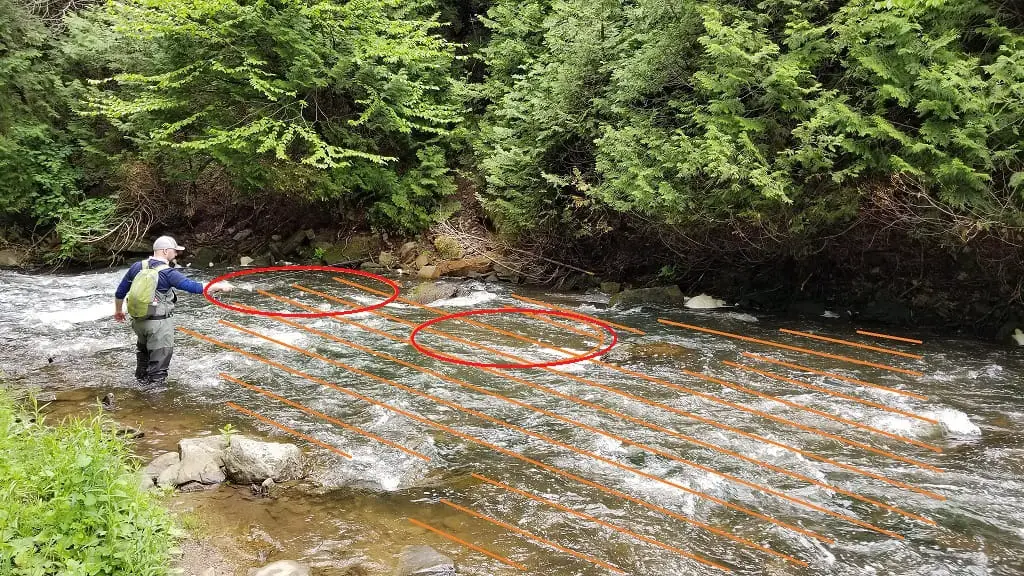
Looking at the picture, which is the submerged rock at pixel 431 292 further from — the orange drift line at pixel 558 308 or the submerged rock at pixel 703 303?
the submerged rock at pixel 703 303

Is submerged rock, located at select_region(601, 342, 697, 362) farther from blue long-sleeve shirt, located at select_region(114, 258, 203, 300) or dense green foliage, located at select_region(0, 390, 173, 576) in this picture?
dense green foliage, located at select_region(0, 390, 173, 576)

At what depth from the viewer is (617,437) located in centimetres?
670

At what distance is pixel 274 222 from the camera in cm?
1808

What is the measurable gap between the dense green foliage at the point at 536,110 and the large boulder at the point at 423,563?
23.5 ft

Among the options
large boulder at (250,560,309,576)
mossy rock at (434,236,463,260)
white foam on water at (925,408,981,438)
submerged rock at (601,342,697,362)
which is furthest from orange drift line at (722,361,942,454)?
mossy rock at (434,236,463,260)

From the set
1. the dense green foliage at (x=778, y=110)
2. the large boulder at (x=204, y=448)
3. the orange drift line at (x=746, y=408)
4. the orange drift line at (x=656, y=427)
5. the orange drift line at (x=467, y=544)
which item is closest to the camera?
the orange drift line at (x=467, y=544)

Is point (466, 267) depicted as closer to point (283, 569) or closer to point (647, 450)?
point (647, 450)

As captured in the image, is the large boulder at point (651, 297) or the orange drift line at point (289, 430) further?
the large boulder at point (651, 297)

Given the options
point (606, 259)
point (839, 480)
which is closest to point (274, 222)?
point (606, 259)

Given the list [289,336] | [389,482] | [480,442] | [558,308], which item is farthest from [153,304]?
[558,308]

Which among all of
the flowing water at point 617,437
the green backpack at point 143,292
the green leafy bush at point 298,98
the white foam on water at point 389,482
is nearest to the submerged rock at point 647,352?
the flowing water at point 617,437

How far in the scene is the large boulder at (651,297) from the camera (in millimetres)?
12289

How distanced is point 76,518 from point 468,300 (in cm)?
951

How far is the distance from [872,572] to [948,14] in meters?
7.85
